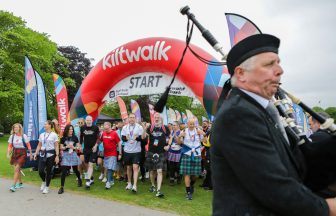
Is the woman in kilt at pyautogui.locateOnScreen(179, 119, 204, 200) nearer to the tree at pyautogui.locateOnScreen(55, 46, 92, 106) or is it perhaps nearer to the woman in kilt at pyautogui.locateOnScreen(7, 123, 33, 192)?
the woman in kilt at pyautogui.locateOnScreen(7, 123, 33, 192)

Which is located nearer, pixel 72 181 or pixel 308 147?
pixel 308 147

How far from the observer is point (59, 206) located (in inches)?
278

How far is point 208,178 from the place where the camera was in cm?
964

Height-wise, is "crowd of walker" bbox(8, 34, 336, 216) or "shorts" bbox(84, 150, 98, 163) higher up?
"crowd of walker" bbox(8, 34, 336, 216)

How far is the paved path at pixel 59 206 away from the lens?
6.54 m

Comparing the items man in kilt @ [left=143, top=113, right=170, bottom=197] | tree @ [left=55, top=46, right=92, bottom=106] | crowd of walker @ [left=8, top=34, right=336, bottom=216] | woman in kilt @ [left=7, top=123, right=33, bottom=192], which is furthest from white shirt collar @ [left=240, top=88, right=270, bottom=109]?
tree @ [left=55, top=46, right=92, bottom=106]

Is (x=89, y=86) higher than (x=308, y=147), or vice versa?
(x=89, y=86)

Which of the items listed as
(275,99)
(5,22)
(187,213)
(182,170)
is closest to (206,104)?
(182,170)

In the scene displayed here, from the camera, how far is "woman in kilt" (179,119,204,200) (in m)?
8.36

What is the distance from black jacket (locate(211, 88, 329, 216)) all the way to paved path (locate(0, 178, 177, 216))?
5284 mm

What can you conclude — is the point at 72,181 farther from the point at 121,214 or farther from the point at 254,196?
the point at 254,196

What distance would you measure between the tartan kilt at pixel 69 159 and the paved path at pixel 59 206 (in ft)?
3.09

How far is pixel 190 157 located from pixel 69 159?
11.0 feet

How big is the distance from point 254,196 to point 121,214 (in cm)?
545
